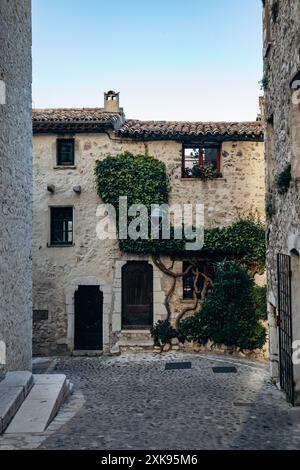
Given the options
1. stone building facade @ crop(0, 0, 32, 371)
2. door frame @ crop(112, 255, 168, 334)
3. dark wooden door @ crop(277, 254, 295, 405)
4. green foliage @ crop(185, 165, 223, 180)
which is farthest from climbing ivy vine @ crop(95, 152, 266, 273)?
dark wooden door @ crop(277, 254, 295, 405)

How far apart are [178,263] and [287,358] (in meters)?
6.72

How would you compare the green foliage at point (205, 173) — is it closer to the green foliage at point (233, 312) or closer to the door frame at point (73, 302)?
the green foliage at point (233, 312)

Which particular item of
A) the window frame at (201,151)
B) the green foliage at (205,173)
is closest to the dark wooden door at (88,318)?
the window frame at (201,151)

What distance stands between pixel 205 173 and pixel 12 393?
10113mm

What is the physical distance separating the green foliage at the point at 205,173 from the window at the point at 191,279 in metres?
2.97

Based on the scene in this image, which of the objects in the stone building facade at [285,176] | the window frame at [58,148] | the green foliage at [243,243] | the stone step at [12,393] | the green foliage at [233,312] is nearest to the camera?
the stone step at [12,393]

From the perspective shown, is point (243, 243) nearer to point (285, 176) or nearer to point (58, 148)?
point (285, 176)

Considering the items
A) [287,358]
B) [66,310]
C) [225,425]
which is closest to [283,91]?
[287,358]

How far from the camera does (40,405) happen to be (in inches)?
301

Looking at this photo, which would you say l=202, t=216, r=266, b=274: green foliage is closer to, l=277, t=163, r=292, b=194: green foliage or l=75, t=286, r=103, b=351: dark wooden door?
l=75, t=286, r=103, b=351: dark wooden door

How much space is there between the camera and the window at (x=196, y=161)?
50.5 feet

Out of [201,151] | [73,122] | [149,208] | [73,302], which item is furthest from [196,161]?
[73,302]

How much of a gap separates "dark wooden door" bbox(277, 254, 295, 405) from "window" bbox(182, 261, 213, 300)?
566 cm
